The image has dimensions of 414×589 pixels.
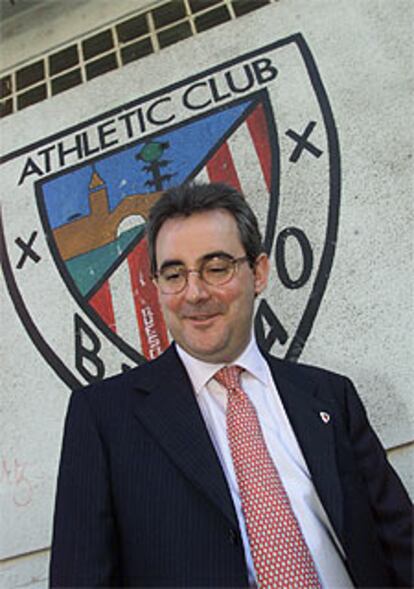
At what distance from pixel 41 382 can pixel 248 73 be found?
4.27 feet

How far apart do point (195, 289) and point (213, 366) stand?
0.59 feet

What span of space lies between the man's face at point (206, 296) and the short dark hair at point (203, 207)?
0.06 ft

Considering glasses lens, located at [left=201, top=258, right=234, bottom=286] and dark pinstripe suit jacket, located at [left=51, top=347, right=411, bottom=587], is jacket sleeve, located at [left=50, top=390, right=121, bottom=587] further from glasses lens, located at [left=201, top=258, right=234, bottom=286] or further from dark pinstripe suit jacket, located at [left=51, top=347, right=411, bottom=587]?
glasses lens, located at [left=201, top=258, right=234, bottom=286]

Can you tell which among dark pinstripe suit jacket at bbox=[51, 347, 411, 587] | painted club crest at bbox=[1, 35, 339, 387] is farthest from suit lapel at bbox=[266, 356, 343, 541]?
painted club crest at bbox=[1, 35, 339, 387]

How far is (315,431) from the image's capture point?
48.3 inches

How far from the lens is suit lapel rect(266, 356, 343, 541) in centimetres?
113

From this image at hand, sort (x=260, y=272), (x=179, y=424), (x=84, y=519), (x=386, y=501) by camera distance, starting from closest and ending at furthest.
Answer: (x=84, y=519), (x=179, y=424), (x=386, y=501), (x=260, y=272)

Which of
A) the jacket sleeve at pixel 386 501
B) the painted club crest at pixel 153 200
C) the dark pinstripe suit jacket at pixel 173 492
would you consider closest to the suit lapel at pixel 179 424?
the dark pinstripe suit jacket at pixel 173 492

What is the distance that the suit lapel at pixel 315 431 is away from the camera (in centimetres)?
113

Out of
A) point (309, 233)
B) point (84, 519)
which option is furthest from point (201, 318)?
point (309, 233)

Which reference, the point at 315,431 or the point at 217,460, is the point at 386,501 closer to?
the point at 315,431

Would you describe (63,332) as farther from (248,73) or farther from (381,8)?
(381,8)

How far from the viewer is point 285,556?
1043 mm

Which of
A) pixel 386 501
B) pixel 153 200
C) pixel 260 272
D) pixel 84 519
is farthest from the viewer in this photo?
pixel 153 200
